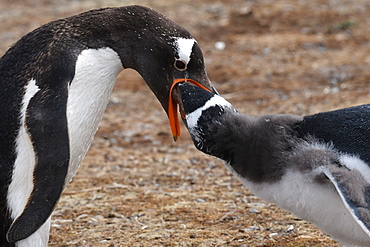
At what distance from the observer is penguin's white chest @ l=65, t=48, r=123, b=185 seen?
351 cm

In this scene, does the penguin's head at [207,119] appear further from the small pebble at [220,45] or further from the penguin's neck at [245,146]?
the small pebble at [220,45]

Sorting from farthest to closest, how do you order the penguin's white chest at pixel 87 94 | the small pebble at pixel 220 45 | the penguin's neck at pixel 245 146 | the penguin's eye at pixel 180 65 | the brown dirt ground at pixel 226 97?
the small pebble at pixel 220 45 < the brown dirt ground at pixel 226 97 < the penguin's eye at pixel 180 65 < the penguin's white chest at pixel 87 94 < the penguin's neck at pixel 245 146

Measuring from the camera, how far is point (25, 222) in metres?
3.28

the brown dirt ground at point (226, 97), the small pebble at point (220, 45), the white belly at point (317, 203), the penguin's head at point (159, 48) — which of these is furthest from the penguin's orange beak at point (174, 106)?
the small pebble at point (220, 45)

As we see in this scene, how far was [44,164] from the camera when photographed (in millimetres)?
3293

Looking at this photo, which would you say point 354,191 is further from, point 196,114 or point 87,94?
point 87,94

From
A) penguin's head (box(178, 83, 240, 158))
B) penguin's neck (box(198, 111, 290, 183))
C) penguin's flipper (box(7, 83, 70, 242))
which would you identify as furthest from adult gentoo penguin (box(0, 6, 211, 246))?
penguin's neck (box(198, 111, 290, 183))

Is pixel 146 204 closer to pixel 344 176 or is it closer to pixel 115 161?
pixel 115 161

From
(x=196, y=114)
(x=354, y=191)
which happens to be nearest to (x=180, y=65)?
(x=196, y=114)

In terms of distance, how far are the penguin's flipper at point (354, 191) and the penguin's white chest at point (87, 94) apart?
4.23 ft

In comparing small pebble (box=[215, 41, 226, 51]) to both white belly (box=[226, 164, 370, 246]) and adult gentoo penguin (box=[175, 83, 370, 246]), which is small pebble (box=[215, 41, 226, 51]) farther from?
white belly (box=[226, 164, 370, 246])

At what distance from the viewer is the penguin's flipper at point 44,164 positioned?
10.8 feet

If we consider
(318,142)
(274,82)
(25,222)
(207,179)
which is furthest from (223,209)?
(274,82)

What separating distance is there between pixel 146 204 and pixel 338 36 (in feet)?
19.2
